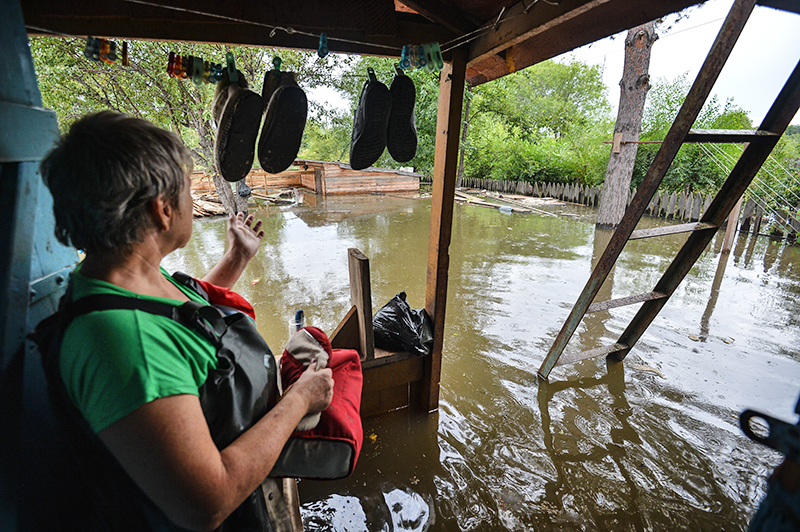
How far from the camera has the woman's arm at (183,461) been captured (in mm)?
779

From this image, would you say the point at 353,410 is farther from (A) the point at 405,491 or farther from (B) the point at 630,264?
(B) the point at 630,264

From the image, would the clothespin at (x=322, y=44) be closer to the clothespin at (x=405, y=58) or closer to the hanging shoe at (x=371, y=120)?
the hanging shoe at (x=371, y=120)

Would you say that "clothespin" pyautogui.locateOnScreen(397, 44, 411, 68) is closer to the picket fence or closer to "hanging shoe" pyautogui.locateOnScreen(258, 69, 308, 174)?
"hanging shoe" pyautogui.locateOnScreen(258, 69, 308, 174)

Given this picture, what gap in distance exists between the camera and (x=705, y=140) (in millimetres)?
2490

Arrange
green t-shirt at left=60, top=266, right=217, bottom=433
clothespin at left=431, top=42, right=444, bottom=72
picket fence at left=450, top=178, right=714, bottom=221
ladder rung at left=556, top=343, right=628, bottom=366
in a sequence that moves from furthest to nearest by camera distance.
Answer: picket fence at left=450, top=178, right=714, bottom=221 → ladder rung at left=556, top=343, right=628, bottom=366 → clothespin at left=431, top=42, right=444, bottom=72 → green t-shirt at left=60, top=266, right=217, bottom=433

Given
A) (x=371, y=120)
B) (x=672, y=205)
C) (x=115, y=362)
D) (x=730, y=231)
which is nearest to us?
(x=115, y=362)

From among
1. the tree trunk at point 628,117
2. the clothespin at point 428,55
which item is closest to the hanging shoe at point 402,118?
the clothespin at point 428,55

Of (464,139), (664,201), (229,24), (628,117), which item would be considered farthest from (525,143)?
(229,24)

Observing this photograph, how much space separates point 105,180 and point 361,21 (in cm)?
169

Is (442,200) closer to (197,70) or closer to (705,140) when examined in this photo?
(197,70)

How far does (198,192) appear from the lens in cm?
1730

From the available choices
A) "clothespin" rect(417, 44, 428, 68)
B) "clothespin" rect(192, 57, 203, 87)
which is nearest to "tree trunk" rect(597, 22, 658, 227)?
"clothespin" rect(417, 44, 428, 68)

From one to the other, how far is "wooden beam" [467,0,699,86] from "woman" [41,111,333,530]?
6.08ft

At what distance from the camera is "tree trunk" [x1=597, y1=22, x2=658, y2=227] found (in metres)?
9.41
